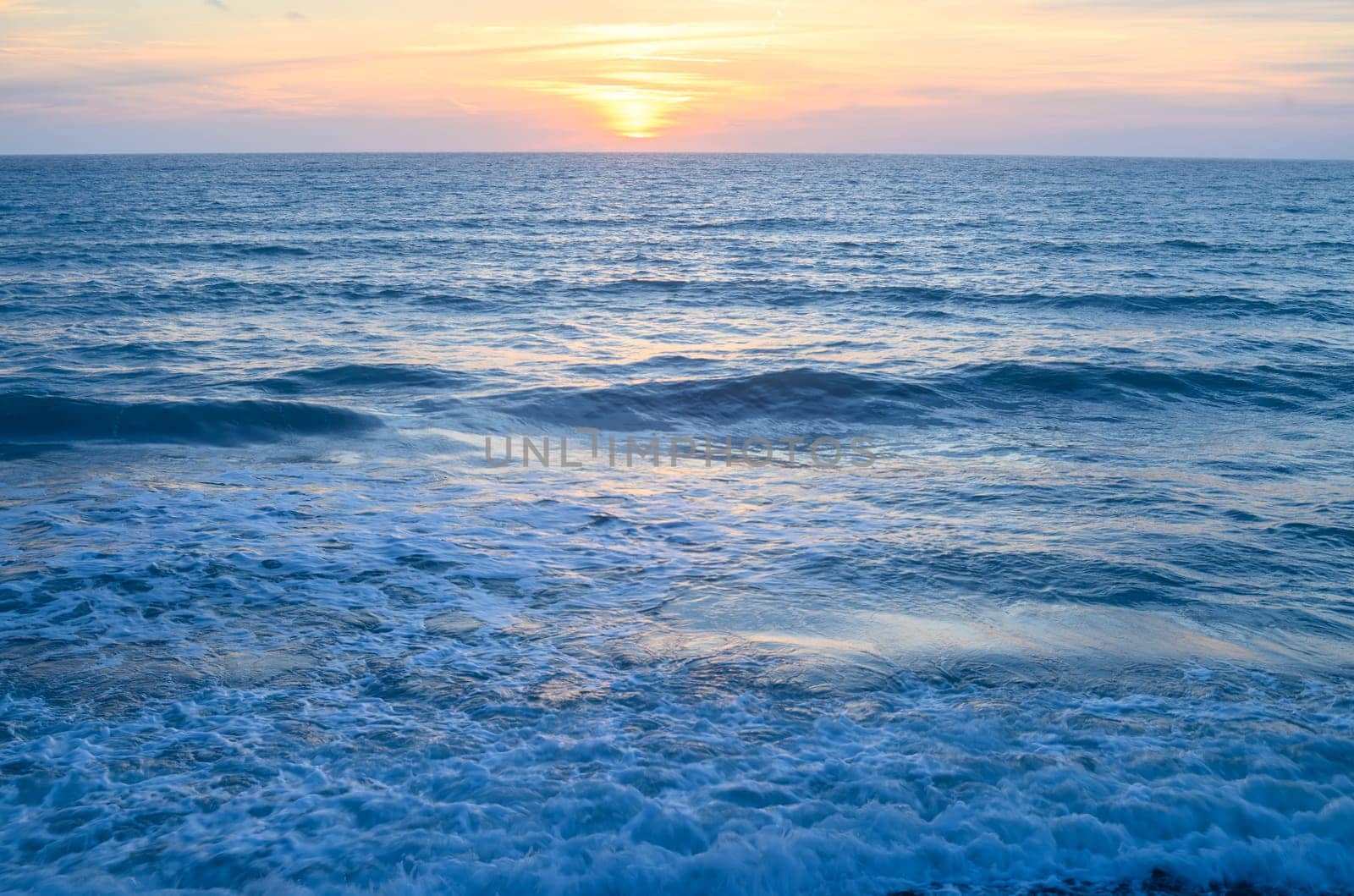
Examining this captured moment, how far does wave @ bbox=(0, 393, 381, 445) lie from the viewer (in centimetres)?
1201

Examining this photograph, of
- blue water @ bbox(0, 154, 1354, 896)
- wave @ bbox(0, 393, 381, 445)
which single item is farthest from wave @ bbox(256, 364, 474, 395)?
wave @ bbox(0, 393, 381, 445)

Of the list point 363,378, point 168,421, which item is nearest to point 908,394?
point 363,378

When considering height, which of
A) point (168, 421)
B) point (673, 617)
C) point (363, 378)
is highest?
point (363, 378)

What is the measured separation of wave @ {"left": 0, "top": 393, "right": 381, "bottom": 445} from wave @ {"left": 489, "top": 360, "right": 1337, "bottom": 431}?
2.58m

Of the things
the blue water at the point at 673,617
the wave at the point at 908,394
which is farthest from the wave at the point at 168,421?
the wave at the point at 908,394

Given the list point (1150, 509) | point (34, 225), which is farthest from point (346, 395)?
point (34, 225)

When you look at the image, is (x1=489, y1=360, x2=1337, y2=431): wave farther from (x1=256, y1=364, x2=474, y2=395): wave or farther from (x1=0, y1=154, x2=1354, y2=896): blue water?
(x1=256, y1=364, x2=474, y2=395): wave

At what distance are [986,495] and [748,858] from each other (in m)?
6.33

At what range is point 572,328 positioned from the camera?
68.4ft

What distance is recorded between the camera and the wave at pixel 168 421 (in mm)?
12008

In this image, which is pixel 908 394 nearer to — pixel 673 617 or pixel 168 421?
pixel 673 617

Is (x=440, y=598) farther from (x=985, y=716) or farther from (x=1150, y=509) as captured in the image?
(x=1150, y=509)

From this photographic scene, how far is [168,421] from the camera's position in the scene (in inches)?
496

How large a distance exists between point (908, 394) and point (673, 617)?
910 cm
